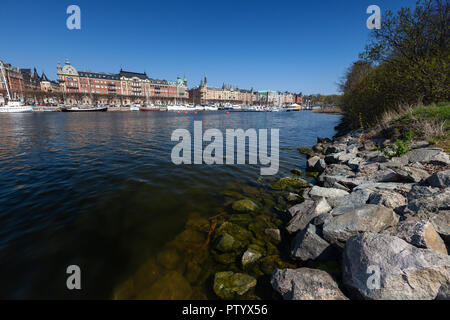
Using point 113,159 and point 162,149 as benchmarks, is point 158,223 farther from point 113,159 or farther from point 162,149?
point 162,149

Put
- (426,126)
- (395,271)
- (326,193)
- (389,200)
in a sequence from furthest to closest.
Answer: (426,126), (326,193), (389,200), (395,271)

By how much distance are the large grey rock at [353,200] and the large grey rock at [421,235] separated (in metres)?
1.91

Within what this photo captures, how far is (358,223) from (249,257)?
2.60m

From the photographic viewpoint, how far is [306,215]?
5672mm

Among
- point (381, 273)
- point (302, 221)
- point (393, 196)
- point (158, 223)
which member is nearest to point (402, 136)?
point (393, 196)

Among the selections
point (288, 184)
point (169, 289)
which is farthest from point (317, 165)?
point (169, 289)

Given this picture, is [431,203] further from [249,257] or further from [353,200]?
[249,257]

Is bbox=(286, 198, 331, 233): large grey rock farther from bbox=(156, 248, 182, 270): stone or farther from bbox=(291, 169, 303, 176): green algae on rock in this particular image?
bbox=(291, 169, 303, 176): green algae on rock

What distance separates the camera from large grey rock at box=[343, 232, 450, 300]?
279 centimetres

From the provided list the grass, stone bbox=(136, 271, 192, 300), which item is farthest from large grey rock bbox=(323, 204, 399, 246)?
the grass

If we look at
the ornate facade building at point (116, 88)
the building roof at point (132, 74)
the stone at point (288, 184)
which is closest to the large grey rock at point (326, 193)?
the stone at point (288, 184)

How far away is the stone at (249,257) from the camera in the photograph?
15.0 ft

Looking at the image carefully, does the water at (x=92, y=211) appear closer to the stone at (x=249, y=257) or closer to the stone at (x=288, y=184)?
the stone at (x=288, y=184)
